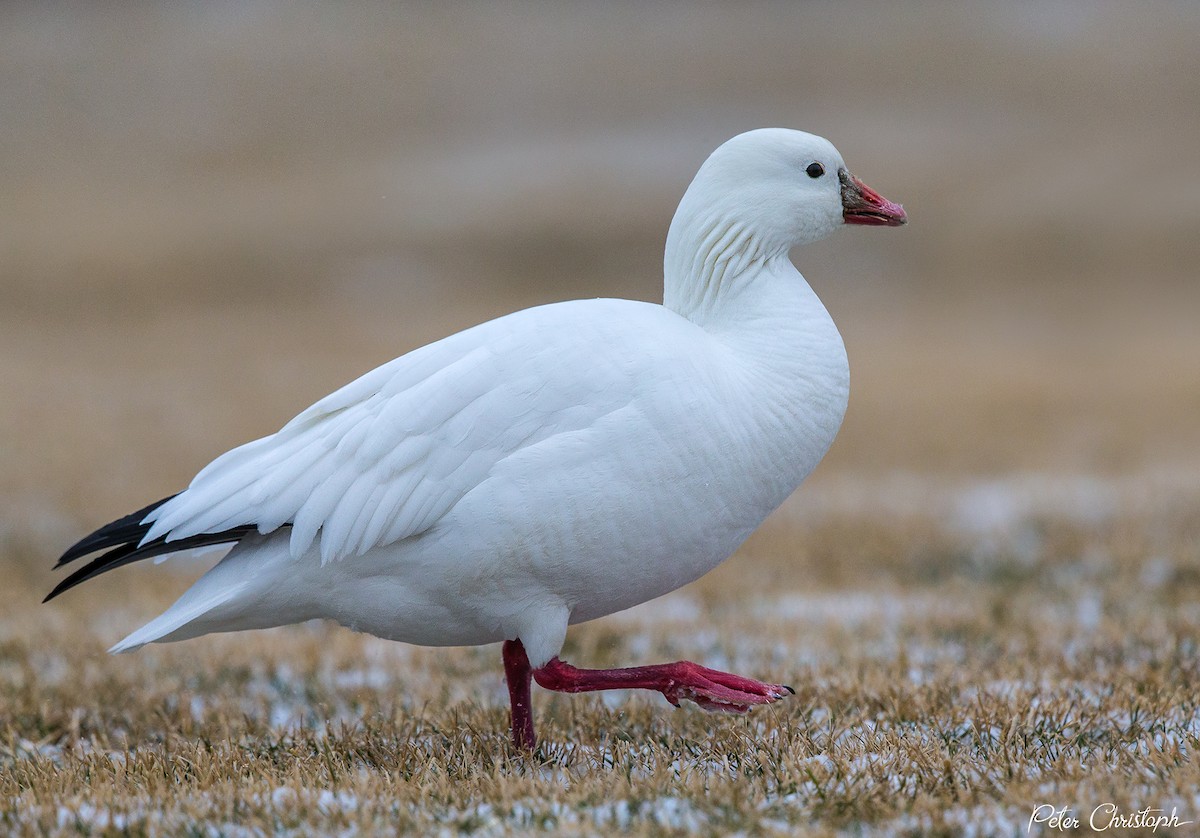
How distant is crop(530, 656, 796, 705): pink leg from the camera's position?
11.9 ft

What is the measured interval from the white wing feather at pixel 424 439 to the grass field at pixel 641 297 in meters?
0.70

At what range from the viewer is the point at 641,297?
21.2 m

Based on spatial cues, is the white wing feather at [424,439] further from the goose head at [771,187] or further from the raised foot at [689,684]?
the raised foot at [689,684]

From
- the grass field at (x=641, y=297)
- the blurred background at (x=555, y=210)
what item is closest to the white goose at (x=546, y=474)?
the grass field at (x=641, y=297)

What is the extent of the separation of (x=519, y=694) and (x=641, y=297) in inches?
691

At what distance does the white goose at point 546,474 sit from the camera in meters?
3.49

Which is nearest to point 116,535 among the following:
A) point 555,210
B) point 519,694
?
point 519,694

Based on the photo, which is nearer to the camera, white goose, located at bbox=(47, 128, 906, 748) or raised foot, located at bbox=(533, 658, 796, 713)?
white goose, located at bbox=(47, 128, 906, 748)

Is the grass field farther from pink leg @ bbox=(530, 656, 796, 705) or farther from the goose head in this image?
the goose head

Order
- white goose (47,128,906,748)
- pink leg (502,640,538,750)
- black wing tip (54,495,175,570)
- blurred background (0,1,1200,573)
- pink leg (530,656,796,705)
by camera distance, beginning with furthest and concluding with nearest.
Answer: blurred background (0,1,1200,573) < pink leg (502,640,538,750) < black wing tip (54,495,175,570) < pink leg (530,656,796,705) < white goose (47,128,906,748)

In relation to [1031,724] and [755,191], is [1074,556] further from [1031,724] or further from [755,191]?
[755,191]

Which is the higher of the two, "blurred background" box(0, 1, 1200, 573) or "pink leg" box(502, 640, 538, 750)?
"blurred background" box(0, 1, 1200, 573)

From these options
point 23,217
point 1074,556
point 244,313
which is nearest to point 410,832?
point 1074,556

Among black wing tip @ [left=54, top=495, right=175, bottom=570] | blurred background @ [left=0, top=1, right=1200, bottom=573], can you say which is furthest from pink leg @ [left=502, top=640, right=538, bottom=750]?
blurred background @ [left=0, top=1, right=1200, bottom=573]
